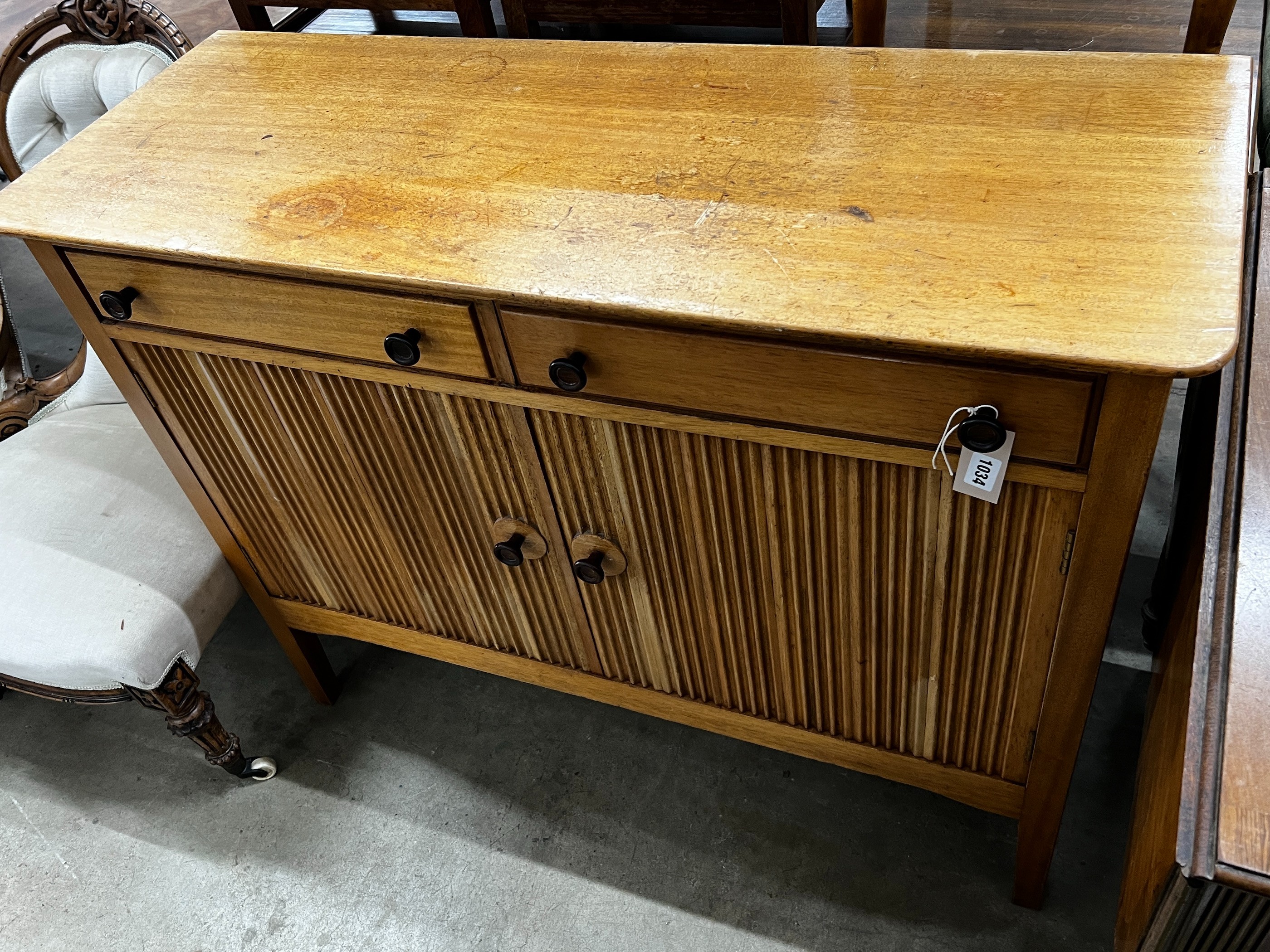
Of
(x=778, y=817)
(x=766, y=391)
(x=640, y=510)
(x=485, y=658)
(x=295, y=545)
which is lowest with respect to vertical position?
(x=778, y=817)

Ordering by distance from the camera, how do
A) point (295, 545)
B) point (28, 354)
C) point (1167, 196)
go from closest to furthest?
1. point (1167, 196)
2. point (295, 545)
3. point (28, 354)

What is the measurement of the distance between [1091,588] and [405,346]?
53 centimetres

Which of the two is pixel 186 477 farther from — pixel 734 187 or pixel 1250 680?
pixel 1250 680

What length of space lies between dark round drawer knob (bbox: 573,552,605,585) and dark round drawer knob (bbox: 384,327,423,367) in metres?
0.23

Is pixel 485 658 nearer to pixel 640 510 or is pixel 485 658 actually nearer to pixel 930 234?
pixel 640 510

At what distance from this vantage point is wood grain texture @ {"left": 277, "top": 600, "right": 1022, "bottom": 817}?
947mm

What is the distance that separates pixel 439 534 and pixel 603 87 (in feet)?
1.45

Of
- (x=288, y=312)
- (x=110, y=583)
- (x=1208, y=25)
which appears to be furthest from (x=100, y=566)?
(x=1208, y=25)

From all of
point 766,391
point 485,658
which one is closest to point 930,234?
point 766,391

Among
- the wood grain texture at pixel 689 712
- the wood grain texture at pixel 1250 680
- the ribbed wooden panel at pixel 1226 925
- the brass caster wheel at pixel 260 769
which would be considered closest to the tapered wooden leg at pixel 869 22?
the wood grain texture at pixel 1250 680

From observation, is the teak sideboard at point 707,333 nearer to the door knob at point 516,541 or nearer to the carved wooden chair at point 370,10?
the door knob at point 516,541

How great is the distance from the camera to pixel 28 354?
1942 millimetres

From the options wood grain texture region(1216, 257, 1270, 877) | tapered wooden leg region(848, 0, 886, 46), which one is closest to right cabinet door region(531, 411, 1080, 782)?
wood grain texture region(1216, 257, 1270, 877)

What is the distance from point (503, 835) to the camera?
3.88 feet
